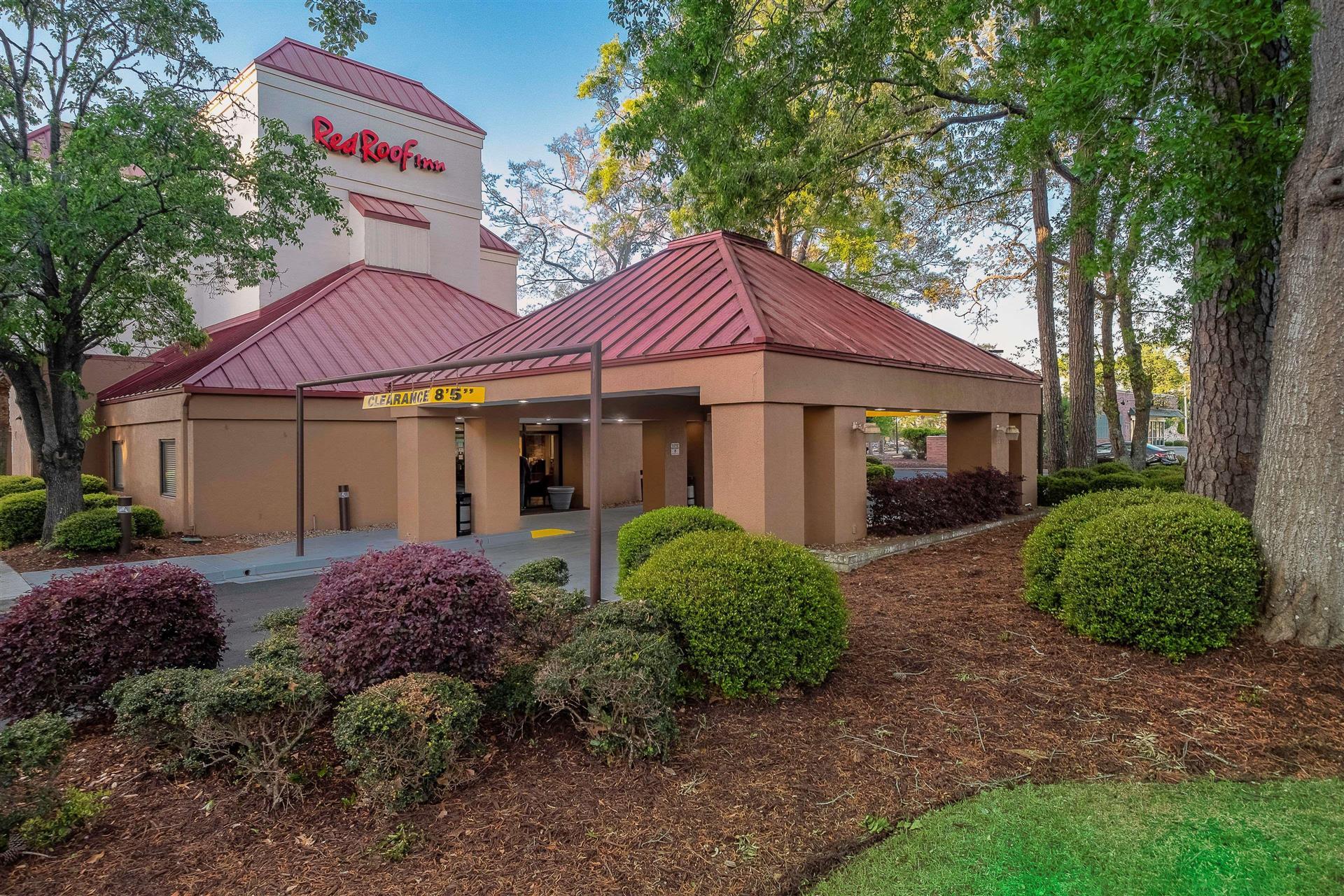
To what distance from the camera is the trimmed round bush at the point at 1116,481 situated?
51.8ft

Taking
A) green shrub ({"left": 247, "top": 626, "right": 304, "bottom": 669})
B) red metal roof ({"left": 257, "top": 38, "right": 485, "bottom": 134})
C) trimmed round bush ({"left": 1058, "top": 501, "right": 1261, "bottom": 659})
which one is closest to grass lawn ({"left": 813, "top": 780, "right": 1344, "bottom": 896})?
trimmed round bush ({"left": 1058, "top": 501, "right": 1261, "bottom": 659})

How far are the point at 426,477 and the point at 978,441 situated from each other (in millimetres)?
12255

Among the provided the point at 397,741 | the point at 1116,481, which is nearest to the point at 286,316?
the point at 397,741

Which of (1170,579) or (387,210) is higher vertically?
(387,210)

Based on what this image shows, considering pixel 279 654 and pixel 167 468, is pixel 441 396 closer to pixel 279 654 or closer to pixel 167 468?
pixel 279 654

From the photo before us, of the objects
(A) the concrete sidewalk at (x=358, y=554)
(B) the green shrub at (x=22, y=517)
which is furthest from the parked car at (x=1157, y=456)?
(B) the green shrub at (x=22, y=517)

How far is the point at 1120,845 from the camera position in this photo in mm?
3514

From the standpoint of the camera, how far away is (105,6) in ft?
44.7

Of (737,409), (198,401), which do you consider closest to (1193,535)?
(737,409)

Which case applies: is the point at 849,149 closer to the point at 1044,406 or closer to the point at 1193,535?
the point at 1193,535

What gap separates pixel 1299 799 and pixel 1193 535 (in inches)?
101

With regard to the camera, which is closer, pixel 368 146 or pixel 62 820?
pixel 62 820

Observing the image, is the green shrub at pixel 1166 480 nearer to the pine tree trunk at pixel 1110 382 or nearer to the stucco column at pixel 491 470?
the pine tree trunk at pixel 1110 382

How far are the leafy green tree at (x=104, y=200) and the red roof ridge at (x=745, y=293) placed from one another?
8.70 meters
